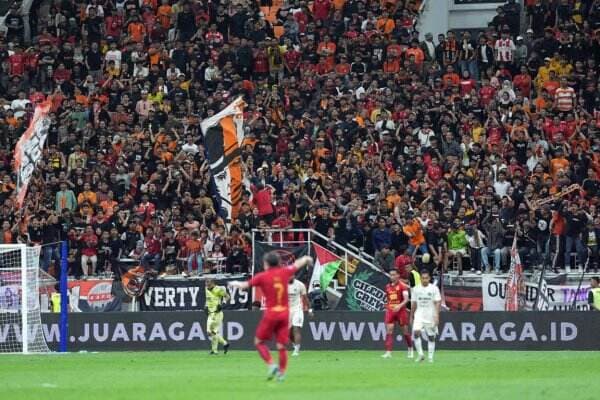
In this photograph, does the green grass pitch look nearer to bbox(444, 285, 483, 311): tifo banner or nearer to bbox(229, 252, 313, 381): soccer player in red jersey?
bbox(229, 252, 313, 381): soccer player in red jersey

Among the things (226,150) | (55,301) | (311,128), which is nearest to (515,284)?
(226,150)

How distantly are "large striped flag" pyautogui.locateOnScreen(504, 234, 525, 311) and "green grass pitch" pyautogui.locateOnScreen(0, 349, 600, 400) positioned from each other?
6.58ft

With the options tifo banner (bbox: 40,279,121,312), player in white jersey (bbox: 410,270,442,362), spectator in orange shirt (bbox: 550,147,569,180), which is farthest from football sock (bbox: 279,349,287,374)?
spectator in orange shirt (bbox: 550,147,569,180)

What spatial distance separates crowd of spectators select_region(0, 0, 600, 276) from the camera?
36.8 meters

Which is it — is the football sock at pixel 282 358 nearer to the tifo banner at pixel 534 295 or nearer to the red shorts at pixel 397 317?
the red shorts at pixel 397 317

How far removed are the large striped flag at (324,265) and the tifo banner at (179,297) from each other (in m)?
1.97

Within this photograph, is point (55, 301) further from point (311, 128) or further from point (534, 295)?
point (534, 295)

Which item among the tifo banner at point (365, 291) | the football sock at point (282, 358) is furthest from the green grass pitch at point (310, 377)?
the tifo banner at point (365, 291)

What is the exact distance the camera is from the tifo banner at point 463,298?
35.9m

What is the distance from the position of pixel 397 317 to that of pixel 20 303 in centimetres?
965

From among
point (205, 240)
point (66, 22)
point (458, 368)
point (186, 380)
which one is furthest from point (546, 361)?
point (66, 22)

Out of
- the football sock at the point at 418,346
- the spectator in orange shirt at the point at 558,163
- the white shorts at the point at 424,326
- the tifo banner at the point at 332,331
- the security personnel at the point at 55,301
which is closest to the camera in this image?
the football sock at the point at 418,346

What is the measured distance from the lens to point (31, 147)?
34062 mm

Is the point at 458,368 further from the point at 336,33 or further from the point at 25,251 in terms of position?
the point at 336,33
